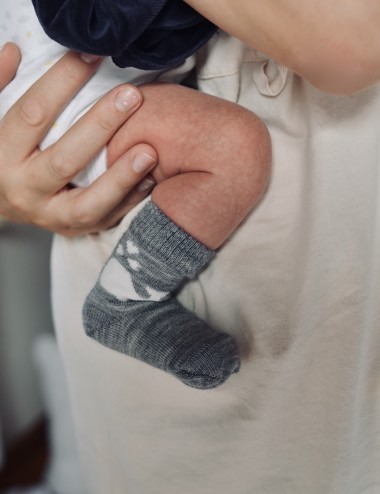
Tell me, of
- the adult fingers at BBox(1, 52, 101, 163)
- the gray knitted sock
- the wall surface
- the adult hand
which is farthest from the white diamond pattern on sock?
the wall surface

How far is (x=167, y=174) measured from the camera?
846 mm

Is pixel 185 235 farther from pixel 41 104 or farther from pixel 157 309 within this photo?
pixel 41 104

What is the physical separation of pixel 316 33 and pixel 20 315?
5.57 ft

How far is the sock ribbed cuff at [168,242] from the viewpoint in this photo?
2.60 ft

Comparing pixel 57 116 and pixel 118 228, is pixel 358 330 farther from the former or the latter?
pixel 57 116

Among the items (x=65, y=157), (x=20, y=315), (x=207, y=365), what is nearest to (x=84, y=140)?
(x=65, y=157)

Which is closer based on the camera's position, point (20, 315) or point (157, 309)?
point (157, 309)

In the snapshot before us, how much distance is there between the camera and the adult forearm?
580mm

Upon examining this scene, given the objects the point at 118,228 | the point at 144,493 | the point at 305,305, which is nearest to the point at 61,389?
the point at 144,493

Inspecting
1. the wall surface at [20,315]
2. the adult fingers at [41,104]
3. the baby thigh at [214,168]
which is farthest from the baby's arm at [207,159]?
the wall surface at [20,315]

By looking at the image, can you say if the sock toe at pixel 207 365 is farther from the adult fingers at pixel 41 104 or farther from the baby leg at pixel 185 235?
the adult fingers at pixel 41 104

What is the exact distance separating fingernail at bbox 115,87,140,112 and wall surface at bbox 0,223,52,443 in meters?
1.33

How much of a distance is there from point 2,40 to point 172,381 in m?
0.47

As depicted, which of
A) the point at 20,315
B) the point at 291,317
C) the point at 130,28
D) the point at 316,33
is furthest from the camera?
the point at 20,315
